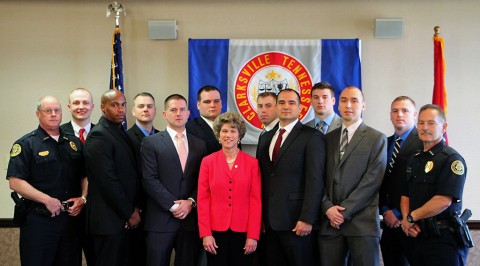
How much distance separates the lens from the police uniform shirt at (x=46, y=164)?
2988 millimetres

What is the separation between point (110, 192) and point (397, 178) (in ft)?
6.58

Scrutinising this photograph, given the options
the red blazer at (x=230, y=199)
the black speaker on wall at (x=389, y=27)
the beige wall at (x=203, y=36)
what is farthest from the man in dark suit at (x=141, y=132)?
the black speaker on wall at (x=389, y=27)

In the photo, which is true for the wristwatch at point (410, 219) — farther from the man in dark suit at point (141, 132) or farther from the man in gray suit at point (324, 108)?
the man in dark suit at point (141, 132)

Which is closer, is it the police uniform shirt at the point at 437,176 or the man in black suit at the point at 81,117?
the police uniform shirt at the point at 437,176

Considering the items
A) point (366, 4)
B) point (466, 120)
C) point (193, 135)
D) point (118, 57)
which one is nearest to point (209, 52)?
point (118, 57)

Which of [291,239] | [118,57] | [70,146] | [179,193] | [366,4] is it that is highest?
[366,4]

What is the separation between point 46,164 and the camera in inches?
119

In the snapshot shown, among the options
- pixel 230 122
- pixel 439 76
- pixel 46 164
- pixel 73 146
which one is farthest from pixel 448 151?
pixel 46 164

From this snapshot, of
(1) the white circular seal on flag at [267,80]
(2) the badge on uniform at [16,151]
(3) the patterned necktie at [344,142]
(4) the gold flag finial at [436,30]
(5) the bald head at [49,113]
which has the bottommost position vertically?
(2) the badge on uniform at [16,151]

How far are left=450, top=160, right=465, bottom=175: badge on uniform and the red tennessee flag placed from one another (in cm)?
162

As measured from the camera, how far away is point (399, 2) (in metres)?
4.30

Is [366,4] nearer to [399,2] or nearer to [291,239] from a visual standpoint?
[399,2]

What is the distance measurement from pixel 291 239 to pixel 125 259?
122 centimetres

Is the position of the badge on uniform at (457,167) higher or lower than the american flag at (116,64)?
lower
